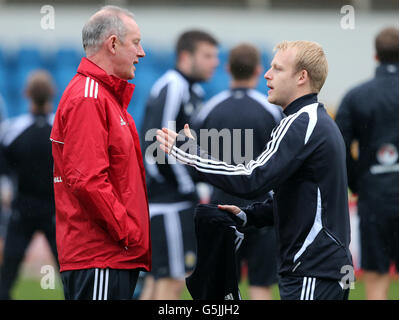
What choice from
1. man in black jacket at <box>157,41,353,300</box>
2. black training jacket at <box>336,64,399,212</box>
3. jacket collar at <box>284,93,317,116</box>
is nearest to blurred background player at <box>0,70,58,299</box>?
black training jacket at <box>336,64,399,212</box>

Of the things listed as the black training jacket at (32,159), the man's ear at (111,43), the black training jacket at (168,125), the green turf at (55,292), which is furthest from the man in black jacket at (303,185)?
the green turf at (55,292)

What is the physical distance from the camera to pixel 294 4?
12344mm

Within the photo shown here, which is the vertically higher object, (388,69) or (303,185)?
(388,69)

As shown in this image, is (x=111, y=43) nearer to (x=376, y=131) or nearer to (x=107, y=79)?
(x=107, y=79)

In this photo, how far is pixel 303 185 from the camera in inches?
131

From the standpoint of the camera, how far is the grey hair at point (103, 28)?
3.50 meters

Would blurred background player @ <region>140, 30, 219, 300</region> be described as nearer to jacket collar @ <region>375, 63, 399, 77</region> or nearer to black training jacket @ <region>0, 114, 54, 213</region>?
black training jacket @ <region>0, 114, 54, 213</region>

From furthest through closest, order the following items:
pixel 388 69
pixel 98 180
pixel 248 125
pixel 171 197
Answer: pixel 171 197 < pixel 388 69 < pixel 248 125 < pixel 98 180

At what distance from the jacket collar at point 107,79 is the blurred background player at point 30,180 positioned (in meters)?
2.93

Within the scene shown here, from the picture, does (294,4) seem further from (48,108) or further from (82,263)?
(82,263)

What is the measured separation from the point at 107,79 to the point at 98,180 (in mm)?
526

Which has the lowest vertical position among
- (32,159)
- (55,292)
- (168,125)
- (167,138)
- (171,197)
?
(55,292)

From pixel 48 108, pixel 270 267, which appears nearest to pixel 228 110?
pixel 270 267

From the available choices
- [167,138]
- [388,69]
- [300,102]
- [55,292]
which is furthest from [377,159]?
[55,292]
